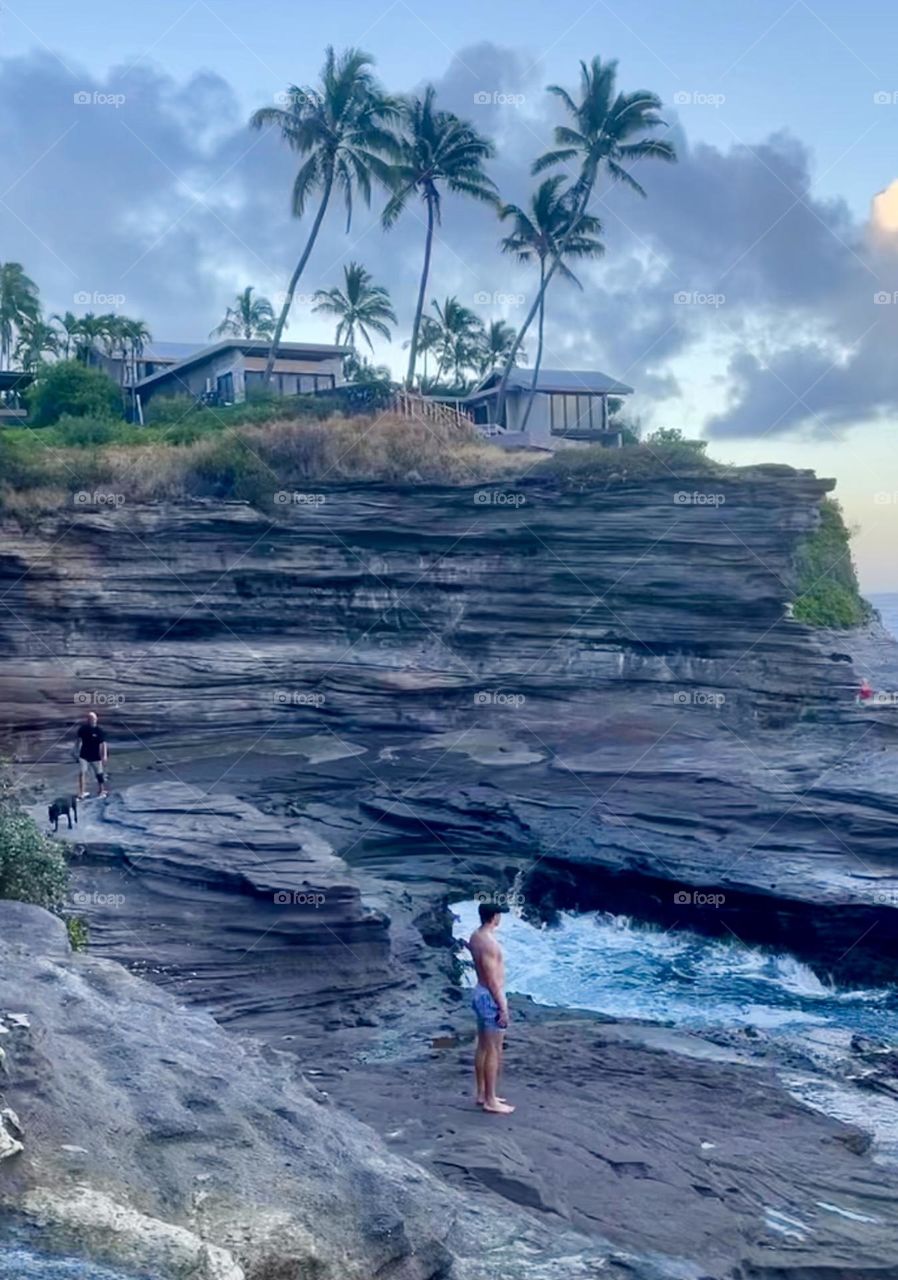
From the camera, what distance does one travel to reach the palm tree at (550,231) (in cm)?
3566

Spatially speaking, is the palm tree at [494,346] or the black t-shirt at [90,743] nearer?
the black t-shirt at [90,743]

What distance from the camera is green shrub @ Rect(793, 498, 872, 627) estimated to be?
27081 mm

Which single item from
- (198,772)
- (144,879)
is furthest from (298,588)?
(144,879)

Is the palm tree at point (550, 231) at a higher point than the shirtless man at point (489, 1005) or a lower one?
higher

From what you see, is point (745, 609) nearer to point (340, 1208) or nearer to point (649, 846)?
point (649, 846)

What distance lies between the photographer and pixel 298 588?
2711 cm

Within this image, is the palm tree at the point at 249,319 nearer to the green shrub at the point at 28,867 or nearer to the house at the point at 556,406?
the house at the point at 556,406

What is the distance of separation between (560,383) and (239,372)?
12784mm

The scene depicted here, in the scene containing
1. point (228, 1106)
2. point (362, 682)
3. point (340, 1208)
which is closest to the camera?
point (340, 1208)

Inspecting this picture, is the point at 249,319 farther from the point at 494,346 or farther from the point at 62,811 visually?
the point at 62,811

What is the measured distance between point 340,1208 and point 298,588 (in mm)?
21650

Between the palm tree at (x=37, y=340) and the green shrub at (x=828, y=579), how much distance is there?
27911 millimetres

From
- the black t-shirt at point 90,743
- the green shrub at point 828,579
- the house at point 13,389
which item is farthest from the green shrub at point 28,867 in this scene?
the house at point 13,389

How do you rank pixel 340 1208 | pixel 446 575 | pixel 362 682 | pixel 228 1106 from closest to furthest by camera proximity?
1. pixel 340 1208
2. pixel 228 1106
3. pixel 362 682
4. pixel 446 575
